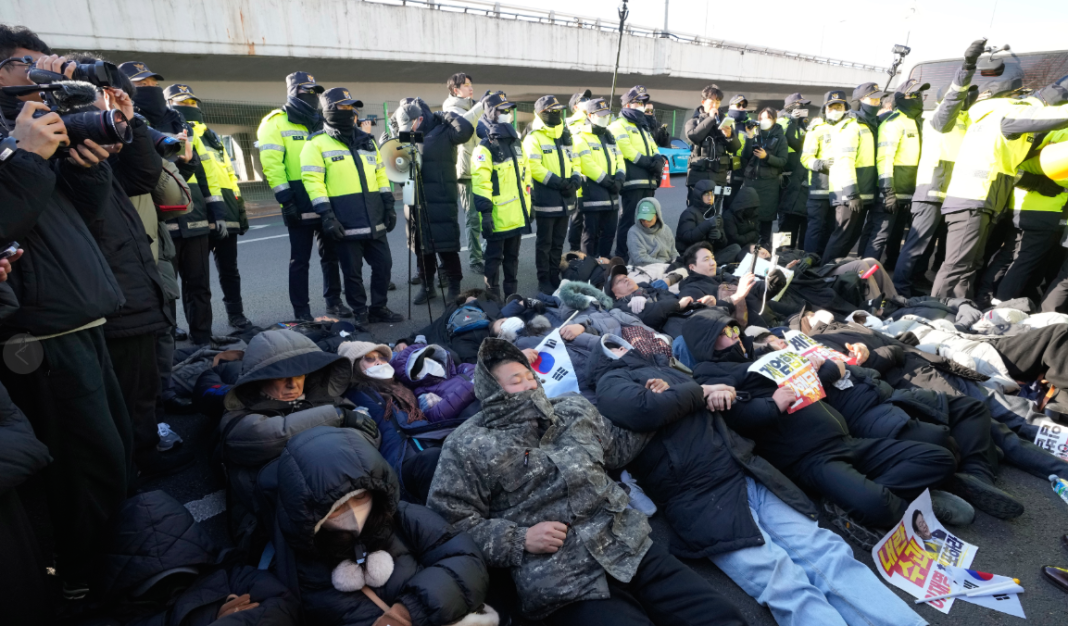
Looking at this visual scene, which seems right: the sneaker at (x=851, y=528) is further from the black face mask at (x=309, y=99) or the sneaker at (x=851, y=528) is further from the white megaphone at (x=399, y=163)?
the black face mask at (x=309, y=99)

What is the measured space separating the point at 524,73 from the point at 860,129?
1697cm

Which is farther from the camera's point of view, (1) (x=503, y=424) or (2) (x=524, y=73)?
(2) (x=524, y=73)

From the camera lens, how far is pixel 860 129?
23.8 ft

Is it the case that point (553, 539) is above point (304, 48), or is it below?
below

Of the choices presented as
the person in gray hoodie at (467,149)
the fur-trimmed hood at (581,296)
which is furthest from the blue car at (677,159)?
the fur-trimmed hood at (581,296)

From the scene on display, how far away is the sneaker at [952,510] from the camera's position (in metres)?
3.03

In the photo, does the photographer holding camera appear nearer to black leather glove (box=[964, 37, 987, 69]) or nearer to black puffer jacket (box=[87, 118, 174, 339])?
black puffer jacket (box=[87, 118, 174, 339])

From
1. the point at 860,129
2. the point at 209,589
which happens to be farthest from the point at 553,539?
the point at 860,129

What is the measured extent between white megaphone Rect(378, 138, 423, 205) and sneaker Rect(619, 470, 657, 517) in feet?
13.5

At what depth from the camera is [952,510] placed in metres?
3.04

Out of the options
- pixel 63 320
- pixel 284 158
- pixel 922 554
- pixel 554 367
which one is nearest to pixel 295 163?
pixel 284 158

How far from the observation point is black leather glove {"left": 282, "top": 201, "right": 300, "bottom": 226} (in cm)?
527

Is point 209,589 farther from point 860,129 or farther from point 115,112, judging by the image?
point 860,129

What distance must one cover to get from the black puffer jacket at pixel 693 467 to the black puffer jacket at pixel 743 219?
4.94 metres
